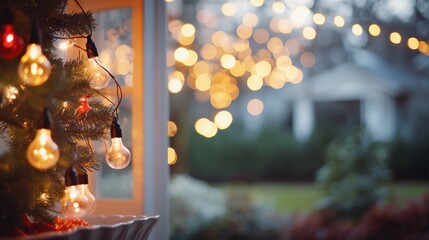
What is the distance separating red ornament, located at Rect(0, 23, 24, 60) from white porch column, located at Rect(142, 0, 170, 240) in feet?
3.32

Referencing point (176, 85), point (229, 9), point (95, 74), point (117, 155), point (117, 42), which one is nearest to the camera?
point (117, 155)

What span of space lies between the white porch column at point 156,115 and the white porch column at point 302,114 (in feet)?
33.7

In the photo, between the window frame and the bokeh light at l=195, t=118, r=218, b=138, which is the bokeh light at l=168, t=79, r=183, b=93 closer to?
the window frame

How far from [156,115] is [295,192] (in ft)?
24.8

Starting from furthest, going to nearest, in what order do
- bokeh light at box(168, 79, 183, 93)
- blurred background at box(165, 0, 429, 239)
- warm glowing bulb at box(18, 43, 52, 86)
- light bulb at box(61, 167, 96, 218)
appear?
bokeh light at box(168, 79, 183, 93) → blurred background at box(165, 0, 429, 239) → light bulb at box(61, 167, 96, 218) → warm glowing bulb at box(18, 43, 52, 86)

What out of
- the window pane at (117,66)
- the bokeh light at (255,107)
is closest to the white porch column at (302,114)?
the bokeh light at (255,107)

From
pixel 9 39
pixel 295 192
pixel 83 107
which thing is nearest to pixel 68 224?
pixel 83 107

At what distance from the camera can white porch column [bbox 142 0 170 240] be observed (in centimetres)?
234

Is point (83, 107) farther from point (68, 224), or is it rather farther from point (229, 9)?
point (229, 9)

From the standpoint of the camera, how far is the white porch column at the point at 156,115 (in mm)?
2344

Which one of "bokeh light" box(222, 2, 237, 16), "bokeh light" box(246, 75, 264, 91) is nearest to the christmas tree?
"bokeh light" box(222, 2, 237, 16)

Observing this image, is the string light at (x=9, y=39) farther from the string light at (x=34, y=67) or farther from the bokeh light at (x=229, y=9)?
the bokeh light at (x=229, y=9)

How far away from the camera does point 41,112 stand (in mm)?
1381

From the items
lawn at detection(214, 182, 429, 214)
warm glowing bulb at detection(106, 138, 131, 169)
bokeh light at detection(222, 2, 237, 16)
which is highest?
bokeh light at detection(222, 2, 237, 16)
